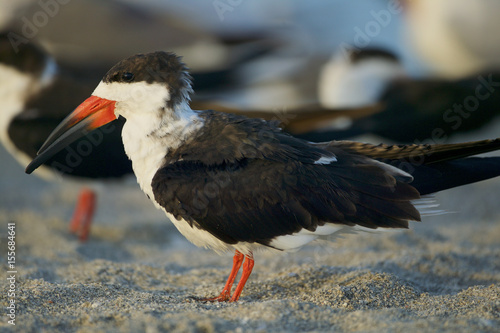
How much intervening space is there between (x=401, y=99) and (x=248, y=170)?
354cm

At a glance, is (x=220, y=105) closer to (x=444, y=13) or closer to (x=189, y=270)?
(x=189, y=270)

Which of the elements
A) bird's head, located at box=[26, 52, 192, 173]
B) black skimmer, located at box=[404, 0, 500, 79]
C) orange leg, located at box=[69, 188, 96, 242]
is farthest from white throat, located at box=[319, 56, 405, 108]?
bird's head, located at box=[26, 52, 192, 173]

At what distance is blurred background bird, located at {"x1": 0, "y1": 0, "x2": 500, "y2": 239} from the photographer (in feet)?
19.9

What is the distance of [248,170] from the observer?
3.27 metres

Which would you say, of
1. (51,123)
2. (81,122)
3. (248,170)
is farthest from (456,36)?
(81,122)

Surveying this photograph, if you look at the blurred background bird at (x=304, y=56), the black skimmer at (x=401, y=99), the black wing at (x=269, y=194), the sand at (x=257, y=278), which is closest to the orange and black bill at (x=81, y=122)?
the black wing at (x=269, y=194)

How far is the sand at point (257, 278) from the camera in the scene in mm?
2748

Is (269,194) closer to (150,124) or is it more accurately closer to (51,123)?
(150,124)

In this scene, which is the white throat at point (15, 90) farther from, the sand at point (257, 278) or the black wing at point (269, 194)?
the black wing at point (269, 194)

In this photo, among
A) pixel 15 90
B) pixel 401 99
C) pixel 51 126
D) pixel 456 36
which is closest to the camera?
pixel 51 126

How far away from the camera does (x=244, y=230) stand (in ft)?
10.6

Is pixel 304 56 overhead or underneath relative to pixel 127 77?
overhead

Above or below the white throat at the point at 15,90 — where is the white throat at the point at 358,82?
above

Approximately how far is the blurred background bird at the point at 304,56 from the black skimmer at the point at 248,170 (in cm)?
228
